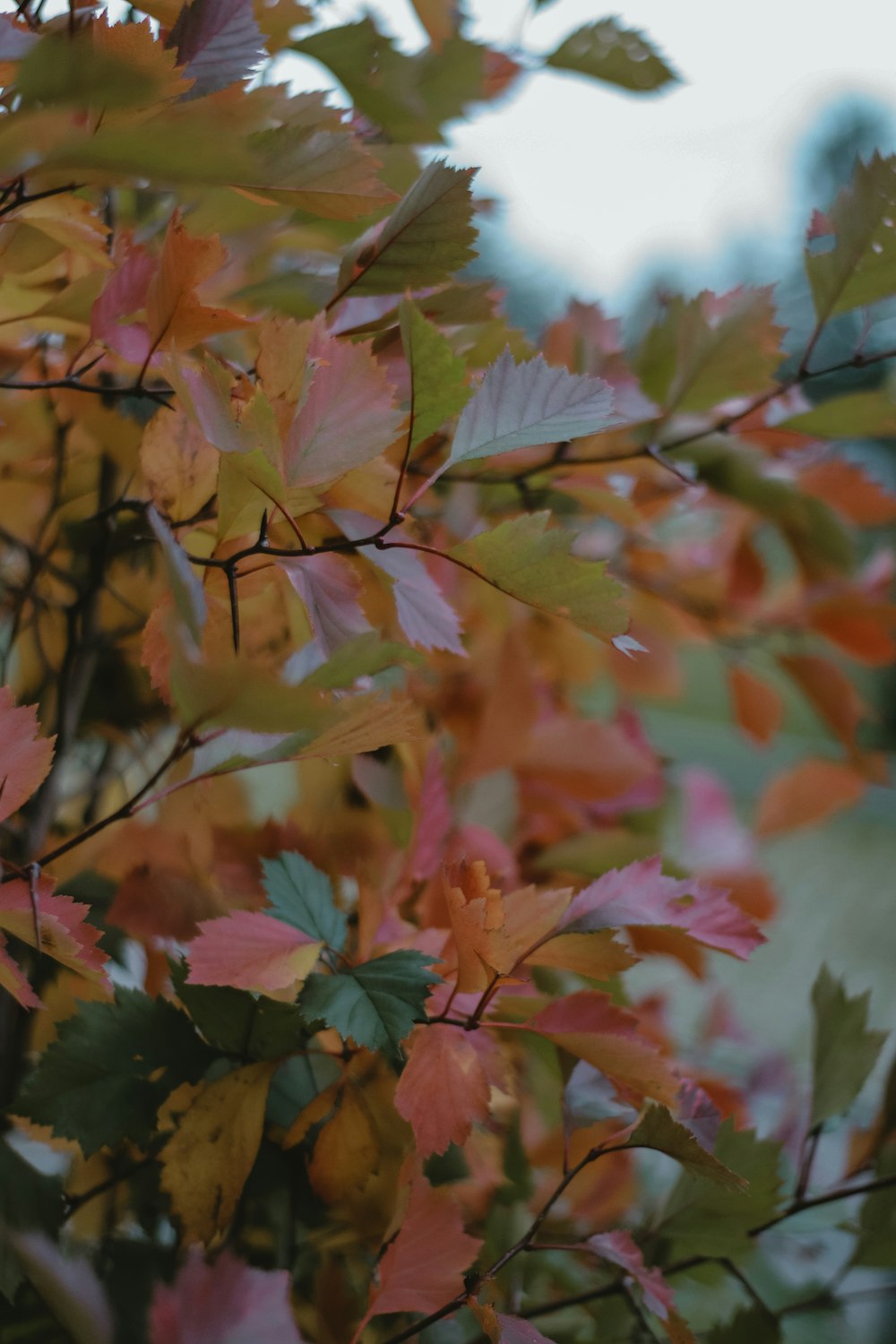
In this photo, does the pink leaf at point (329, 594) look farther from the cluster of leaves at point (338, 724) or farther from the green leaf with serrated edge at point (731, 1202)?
the green leaf with serrated edge at point (731, 1202)

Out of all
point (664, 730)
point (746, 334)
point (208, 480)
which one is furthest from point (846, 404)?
point (664, 730)

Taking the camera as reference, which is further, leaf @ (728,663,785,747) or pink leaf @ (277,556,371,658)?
leaf @ (728,663,785,747)

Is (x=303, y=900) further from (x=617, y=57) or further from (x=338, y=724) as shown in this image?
(x=617, y=57)

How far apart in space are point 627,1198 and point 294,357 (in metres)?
0.24

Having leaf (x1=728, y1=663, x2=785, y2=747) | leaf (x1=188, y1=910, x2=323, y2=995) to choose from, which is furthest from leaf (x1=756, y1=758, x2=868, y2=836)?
leaf (x1=188, y1=910, x2=323, y2=995)

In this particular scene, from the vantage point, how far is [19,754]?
0.14 meters

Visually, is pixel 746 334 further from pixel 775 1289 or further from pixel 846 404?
pixel 775 1289

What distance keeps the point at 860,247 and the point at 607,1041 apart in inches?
5.7

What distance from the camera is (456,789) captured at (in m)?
0.26

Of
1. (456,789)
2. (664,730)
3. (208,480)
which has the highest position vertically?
(208,480)

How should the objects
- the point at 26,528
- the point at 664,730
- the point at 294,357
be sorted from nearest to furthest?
the point at 294,357, the point at 26,528, the point at 664,730

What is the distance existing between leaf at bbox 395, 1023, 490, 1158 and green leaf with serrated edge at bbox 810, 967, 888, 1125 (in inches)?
4.0

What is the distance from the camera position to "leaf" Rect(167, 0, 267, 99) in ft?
0.50

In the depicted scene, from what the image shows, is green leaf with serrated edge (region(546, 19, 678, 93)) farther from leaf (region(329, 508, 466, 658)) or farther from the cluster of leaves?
leaf (region(329, 508, 466, 658))
